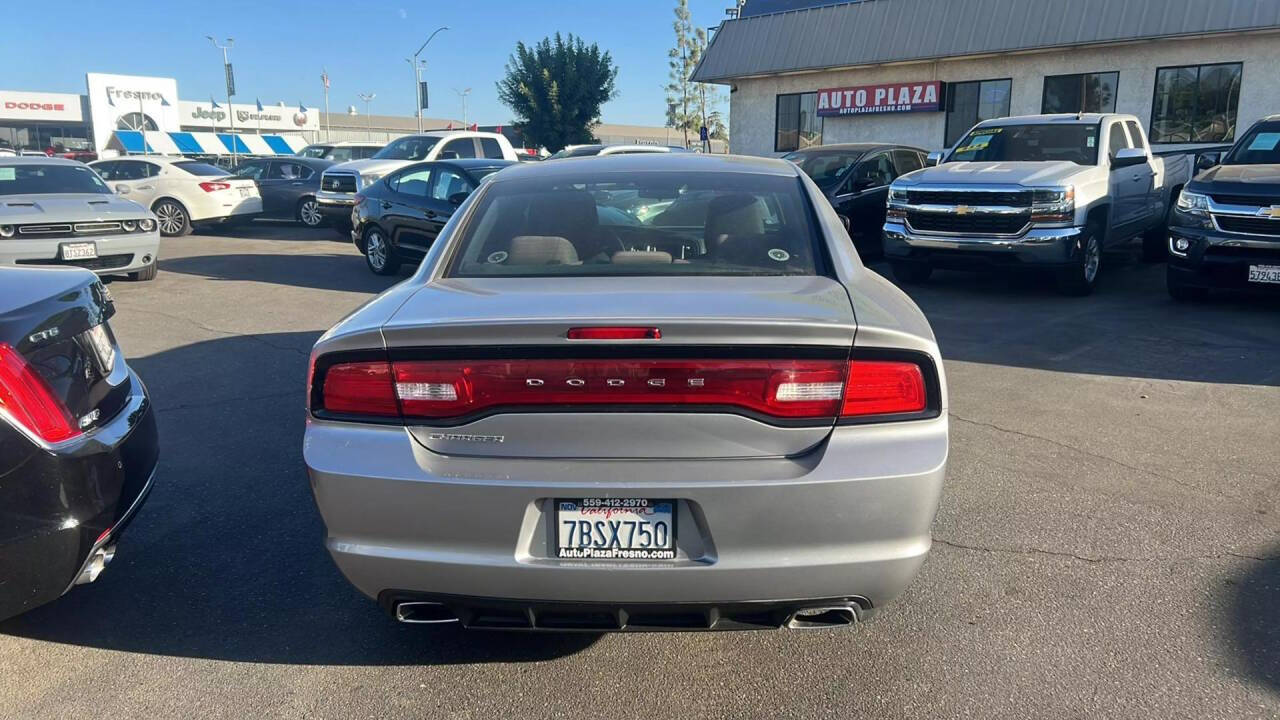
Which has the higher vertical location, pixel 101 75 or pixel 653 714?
pixel 101 75

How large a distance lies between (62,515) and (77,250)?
9.49 metres

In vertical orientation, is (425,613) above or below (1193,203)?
below

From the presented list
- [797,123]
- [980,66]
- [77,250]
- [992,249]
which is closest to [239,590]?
[992,249]

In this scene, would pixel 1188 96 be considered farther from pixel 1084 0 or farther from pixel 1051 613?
pixel 1051 613

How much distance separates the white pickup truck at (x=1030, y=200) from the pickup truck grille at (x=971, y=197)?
0.4 inches

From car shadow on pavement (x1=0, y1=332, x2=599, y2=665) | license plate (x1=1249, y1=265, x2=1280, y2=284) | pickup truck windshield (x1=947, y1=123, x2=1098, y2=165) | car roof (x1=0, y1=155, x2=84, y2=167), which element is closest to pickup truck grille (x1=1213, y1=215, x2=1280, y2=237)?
license plate (x1=1249, y1=265, x2=1280, y2=284)

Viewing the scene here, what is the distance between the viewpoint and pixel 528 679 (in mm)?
3086

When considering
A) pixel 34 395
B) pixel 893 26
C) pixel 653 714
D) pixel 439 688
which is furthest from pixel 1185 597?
pixel 893 26

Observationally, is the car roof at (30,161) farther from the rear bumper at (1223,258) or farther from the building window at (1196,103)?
the building window at (1196,103)

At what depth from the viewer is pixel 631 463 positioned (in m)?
2.62

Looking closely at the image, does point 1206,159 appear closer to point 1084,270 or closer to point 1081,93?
point 1084,270

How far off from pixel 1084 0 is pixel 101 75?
64383 millimetres

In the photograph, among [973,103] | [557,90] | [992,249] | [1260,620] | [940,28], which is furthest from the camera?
[557,90]

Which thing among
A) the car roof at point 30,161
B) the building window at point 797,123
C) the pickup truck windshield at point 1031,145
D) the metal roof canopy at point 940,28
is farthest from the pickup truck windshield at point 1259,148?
the building window at point 797,123
